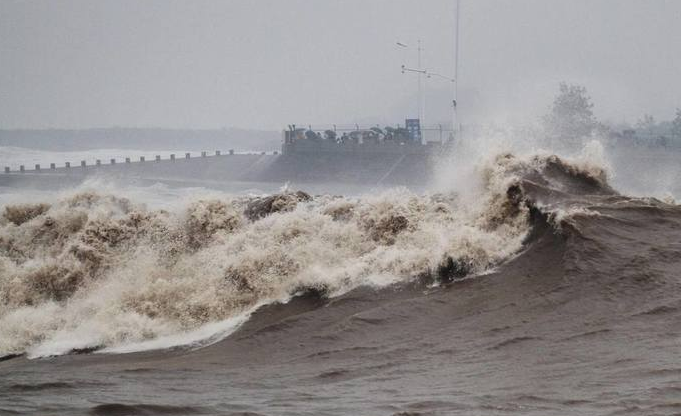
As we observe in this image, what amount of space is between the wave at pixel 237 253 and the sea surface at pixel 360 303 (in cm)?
3

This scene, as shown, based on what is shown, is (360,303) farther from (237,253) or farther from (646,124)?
(646,124)

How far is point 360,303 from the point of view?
7477 millimetres

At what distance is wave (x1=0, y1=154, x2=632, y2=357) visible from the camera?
7.95 m

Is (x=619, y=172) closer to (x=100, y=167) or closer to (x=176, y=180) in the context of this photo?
(x=176, y=180)

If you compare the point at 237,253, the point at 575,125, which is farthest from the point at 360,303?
the point at 575,125

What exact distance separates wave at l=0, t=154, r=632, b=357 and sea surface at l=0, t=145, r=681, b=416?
0.03 metres

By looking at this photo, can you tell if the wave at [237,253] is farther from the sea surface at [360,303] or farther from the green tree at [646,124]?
the green tree at [646,124]

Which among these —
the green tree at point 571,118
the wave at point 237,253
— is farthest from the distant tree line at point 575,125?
the wave at point 237,253

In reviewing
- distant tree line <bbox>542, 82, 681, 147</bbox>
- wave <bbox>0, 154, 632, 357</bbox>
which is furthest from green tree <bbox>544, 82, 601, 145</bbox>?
wave <bbox>0, 154, 632, 357</bbox>

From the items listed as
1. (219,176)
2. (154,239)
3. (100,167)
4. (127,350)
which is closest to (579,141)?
(219,176)

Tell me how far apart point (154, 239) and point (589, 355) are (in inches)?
260

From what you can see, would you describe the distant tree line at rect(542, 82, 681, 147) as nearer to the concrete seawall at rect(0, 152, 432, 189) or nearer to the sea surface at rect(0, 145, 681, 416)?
the concrete seawall at rect(0, 152, 432, 189)

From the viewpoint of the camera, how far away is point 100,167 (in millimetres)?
50188

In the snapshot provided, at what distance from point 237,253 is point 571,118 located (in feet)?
149
